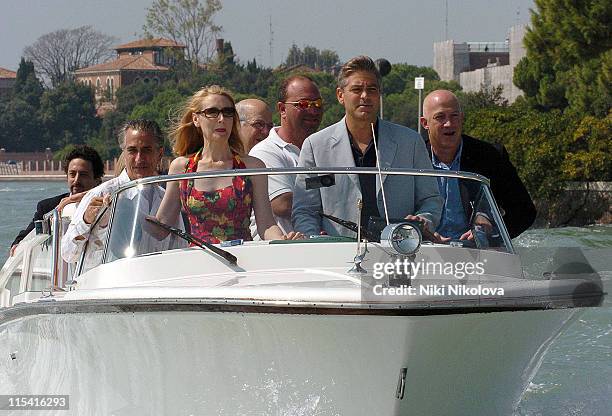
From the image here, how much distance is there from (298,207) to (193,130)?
2.79ft

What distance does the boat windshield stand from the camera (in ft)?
19.0

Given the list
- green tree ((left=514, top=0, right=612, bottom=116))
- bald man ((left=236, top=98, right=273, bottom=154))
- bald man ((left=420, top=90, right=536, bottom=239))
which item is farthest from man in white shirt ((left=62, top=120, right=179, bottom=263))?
green tree ((left=514, top=0, right=612, bottom=116))

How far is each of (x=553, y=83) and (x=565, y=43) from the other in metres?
30.3

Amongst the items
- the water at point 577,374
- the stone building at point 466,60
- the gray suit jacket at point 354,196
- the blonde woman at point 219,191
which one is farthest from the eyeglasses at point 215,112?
the stone building at point 466,60

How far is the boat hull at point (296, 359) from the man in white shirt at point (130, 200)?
51 cm

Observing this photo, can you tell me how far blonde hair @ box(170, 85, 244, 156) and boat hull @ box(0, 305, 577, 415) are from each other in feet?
4.02

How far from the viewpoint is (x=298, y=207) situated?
19.5ft

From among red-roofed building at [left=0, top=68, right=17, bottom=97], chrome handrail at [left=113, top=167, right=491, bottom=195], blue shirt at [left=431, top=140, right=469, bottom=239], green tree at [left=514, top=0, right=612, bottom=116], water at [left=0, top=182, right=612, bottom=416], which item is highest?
red-roofed building at [left=0, top=68, right=17, bottom=97]

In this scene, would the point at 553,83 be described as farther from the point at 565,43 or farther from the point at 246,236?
the point at 246,236

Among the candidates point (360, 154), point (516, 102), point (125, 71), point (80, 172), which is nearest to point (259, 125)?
point (80, 172)

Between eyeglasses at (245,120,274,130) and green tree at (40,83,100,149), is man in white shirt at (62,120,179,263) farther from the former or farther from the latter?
green tree at (40,83,100,149)

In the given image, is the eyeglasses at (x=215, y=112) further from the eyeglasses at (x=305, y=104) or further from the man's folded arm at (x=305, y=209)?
the eyeglasses at (x=305, y=104)

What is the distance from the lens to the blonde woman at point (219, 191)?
19.3 ft

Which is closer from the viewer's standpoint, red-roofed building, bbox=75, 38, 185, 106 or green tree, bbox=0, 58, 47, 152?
green tree, bbox=0, 58, 47, 152
